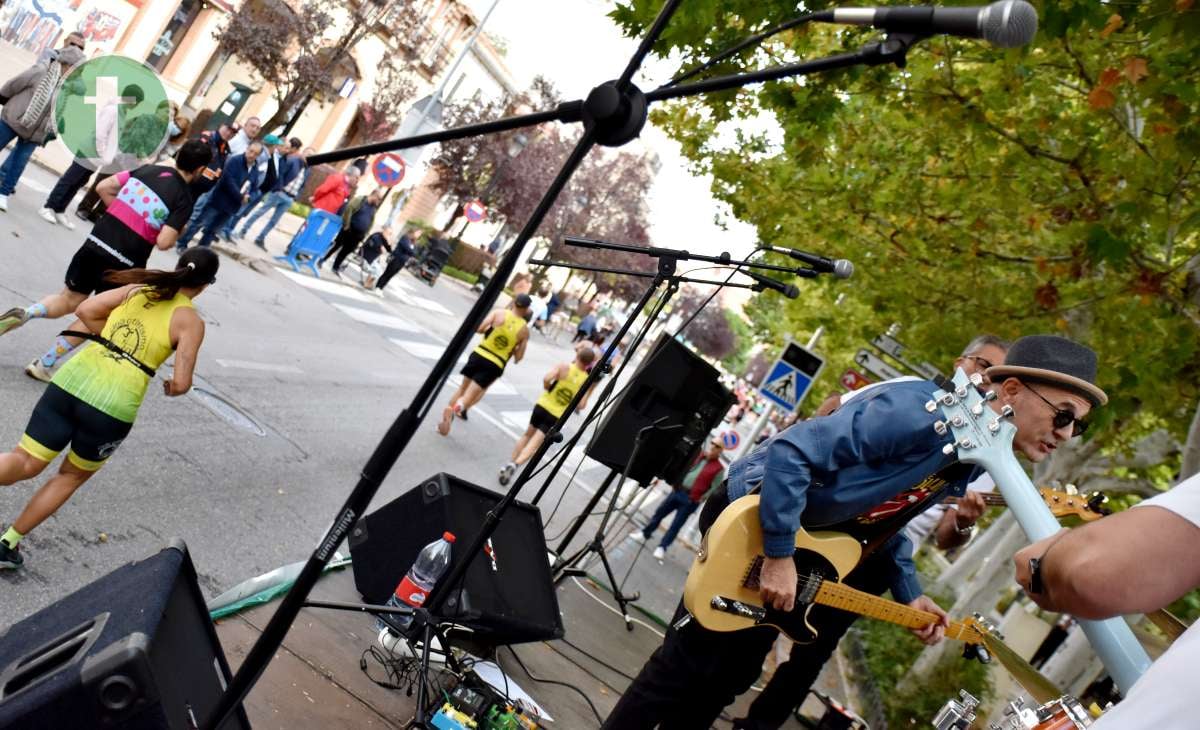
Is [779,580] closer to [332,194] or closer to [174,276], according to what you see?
[174,276]

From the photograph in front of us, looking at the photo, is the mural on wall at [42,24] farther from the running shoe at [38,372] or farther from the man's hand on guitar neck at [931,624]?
the man's hand on guitar neck at [931,624]

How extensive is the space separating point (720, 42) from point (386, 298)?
15408 mm

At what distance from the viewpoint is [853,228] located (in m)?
10.6

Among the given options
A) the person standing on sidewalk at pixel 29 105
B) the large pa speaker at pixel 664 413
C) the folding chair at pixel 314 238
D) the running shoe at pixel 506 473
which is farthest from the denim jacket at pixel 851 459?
the folding chair at pixel 314 238

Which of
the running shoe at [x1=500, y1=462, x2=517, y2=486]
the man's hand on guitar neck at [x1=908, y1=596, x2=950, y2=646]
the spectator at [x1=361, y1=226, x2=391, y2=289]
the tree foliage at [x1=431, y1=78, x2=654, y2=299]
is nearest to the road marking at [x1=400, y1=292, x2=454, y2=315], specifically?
the spectator at [x1=361, y1=226, x2=391, y2=289]

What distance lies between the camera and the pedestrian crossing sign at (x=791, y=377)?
13727mm

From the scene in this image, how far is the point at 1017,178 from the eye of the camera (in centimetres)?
790

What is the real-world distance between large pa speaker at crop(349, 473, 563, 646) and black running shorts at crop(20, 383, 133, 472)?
4.21 ft

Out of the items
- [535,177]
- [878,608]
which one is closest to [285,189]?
[878,608]

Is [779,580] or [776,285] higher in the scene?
[776,285]

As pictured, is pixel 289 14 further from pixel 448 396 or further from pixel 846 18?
pixel 846 18

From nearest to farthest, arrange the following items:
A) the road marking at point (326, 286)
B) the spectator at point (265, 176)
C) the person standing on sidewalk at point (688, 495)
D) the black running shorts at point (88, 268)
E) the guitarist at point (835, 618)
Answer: the guitarist at point (835, 618), the black running shorts at point (88, 268), the person standing on sidewalk at point (688, 495), the spectator at point (265, 176), the road marking at point (326, 286)

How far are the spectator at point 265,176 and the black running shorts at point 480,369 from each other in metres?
5.48

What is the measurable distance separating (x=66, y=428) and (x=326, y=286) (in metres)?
13.2
